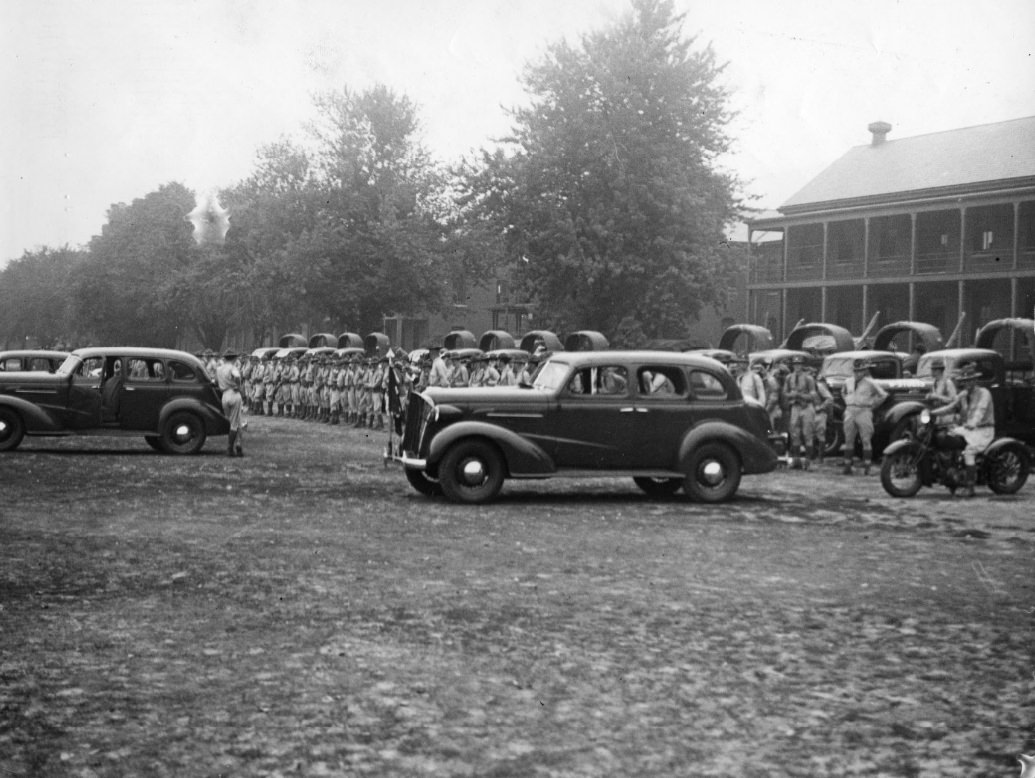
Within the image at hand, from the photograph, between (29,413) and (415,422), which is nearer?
(415,422)

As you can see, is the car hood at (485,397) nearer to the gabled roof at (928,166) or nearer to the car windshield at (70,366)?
the car windshield at (70,366)

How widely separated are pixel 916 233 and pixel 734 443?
31514mm

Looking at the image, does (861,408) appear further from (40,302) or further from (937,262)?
(40,302)

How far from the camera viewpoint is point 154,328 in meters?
78.9

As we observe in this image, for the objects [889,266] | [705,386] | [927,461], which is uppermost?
[889,266]

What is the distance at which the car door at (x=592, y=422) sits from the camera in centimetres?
1414

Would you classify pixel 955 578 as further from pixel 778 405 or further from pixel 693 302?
pixel 693 302

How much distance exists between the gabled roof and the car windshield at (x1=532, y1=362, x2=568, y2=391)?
2829cm

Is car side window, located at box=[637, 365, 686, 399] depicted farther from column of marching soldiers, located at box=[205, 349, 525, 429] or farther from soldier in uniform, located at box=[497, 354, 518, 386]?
soldier in uniform, located at box=[497, 354, 518, 386]

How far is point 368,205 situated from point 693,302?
46.7 ft

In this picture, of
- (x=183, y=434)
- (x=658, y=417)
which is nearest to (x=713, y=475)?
(x=658, y=417)

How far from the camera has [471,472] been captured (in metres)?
14.0

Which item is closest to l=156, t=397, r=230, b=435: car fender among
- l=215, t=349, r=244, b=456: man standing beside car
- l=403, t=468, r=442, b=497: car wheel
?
l=215, t=349, r=244, b=456: man standing beside car

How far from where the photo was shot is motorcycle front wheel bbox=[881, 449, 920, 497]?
15.2 meters
